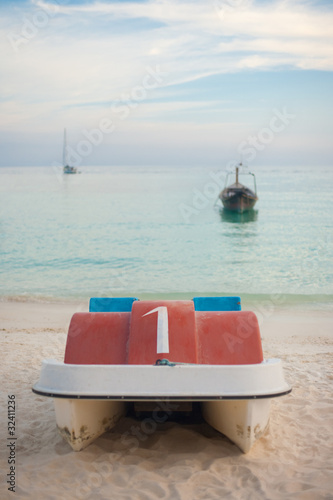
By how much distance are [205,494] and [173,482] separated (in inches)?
11.3

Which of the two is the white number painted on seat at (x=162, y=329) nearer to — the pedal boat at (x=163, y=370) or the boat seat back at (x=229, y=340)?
the pedal boat at (x=163, y=370)

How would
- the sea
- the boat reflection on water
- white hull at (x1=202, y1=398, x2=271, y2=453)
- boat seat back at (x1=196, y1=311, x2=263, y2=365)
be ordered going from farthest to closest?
the boat reflection on water
the sea
boat seat back at (x1=196, y1=311, x2=263, y2=365)
white hull at (x1=202, y1=398, x2=271, y2=453)

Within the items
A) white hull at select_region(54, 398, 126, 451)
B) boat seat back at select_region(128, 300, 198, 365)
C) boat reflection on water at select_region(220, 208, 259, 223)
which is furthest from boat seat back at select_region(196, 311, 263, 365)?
boat reflection on water at select_region(220, 208, 259, 223)

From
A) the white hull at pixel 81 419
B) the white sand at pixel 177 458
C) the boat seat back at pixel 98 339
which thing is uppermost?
the boat seat back at pixel 98 339

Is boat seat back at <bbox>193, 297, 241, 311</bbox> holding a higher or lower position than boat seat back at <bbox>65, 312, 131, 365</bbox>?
higher

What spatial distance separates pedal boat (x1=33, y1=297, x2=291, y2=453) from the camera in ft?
12.8

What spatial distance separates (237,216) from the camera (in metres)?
40.0

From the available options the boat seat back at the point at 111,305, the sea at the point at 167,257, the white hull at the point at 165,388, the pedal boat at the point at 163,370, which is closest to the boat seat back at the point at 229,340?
the pedal boat at the point at 163,370

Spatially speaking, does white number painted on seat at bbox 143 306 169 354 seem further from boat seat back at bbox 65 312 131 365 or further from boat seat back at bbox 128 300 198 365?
boat seat back at bbox 65 312 131 365

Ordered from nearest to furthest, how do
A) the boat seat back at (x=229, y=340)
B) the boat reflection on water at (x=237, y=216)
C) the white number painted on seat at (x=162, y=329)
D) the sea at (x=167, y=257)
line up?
the white number painted on seat at (x=162, y=329)
the boat seat back at (x=229, y=340)
the sea at (x=167, y=257)
the boat reflection on water at (x=237, y=216)

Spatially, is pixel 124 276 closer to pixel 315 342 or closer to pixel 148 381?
pixel 315 342

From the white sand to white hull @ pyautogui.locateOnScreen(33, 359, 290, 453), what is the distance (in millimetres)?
266

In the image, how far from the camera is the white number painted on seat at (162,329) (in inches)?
161

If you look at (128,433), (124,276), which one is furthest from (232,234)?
(128,433)
